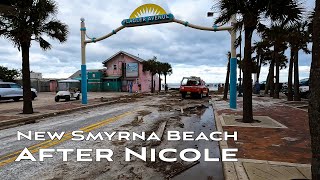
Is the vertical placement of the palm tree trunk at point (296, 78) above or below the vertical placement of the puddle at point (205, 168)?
above

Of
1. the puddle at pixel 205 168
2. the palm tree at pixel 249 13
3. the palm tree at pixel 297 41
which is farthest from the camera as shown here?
the palm tree at pixel 297 41

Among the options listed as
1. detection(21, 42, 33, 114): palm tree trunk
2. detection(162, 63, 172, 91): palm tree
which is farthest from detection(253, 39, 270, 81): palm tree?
detection(21, 42, 33, 114): palm tree trunk

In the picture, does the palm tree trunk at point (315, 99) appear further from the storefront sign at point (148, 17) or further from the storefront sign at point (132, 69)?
the storefront sign at point (132, 69)

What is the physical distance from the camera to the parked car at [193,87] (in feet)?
93.7

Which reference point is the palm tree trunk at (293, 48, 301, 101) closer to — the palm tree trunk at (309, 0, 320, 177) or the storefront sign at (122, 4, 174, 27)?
the storefront sign at (122, 4, 174, 27)

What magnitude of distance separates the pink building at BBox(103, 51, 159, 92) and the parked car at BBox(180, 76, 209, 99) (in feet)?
63.7

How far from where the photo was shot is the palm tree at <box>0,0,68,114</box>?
47.4 feet

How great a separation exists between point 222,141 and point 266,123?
4116 millimetres

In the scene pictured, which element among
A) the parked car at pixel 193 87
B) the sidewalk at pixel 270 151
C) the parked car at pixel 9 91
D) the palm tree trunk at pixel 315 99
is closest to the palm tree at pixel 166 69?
the parked car at pixel 193 87

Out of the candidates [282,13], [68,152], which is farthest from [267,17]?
[68,152]

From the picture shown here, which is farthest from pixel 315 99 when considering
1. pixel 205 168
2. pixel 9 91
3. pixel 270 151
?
pixel 9 91

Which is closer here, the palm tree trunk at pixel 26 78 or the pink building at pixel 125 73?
the palm tree trunk at pixel 26 78

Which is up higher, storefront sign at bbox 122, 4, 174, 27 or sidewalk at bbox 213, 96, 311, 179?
storefront sign at bbox 122, 4, 174, 27

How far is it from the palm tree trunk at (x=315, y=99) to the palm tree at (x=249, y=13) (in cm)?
690
